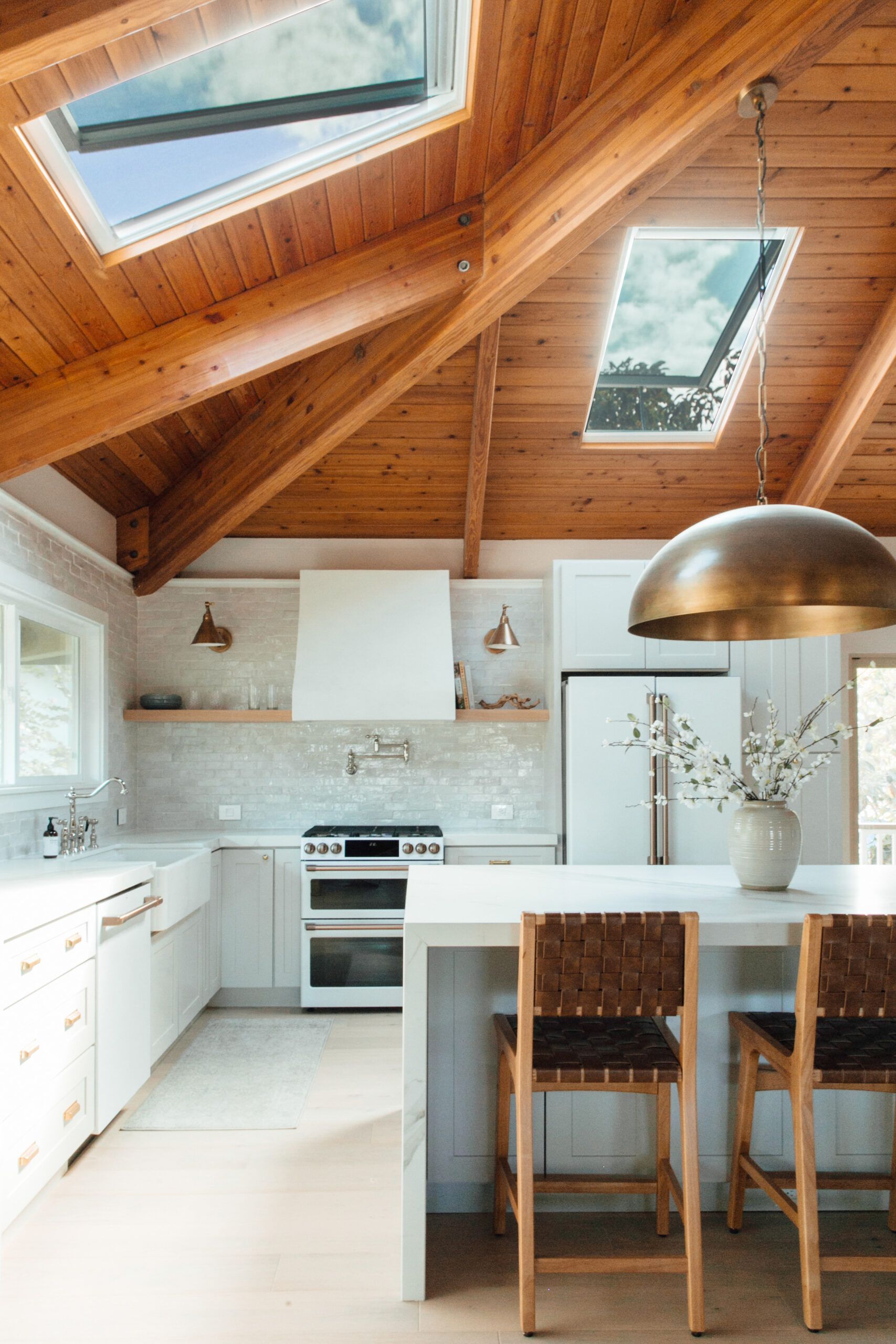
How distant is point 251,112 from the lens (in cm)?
294

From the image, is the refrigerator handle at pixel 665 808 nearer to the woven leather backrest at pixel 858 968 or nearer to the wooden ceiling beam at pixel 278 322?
the wooden ceiling beam at pixel 278 322

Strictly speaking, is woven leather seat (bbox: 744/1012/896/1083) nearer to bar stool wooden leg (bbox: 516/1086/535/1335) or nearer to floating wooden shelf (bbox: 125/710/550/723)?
bar stool wooden leg (bbox: 516/1086/535/1335)

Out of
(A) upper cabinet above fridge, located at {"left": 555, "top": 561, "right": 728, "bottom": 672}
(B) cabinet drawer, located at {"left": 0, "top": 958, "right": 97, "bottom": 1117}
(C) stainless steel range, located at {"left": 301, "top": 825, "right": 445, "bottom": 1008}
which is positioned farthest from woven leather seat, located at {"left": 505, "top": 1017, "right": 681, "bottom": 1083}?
(A) upper cabinet above fridge, located at {"left": 555, "top": 561, "right": 728, "bottom": 672}

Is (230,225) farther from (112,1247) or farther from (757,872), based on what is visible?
(112,1247)

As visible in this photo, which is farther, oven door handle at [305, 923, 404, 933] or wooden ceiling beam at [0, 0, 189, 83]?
oven door handle at [305, 923, 404, 933]

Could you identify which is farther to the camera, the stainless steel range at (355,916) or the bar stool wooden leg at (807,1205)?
the stainless steel range at (355,916)

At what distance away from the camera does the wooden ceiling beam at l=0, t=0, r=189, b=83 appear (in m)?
2.04

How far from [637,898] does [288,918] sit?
2.84 m

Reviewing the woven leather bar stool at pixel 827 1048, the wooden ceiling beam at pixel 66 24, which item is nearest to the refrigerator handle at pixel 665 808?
the woven leather bar stool at pixel 827 1048

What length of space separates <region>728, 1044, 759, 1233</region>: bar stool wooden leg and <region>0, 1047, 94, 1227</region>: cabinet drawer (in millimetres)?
2075

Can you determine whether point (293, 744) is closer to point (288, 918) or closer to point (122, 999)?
point (288, 918)

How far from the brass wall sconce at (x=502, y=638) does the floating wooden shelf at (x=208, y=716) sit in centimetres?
128

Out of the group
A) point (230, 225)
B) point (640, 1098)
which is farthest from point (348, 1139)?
point (230, 225)

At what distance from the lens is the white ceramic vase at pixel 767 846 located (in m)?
2.99
